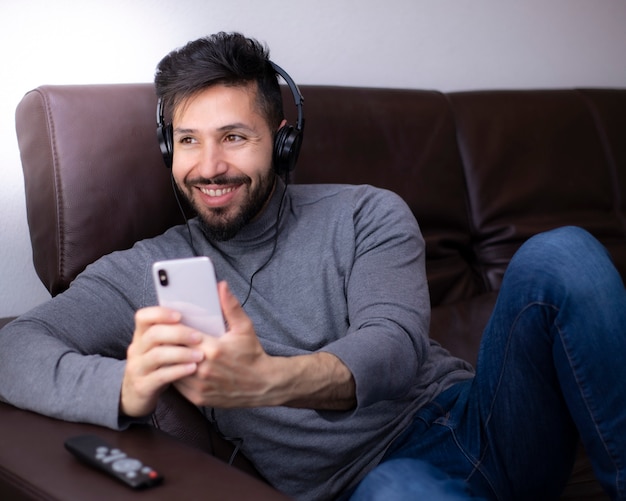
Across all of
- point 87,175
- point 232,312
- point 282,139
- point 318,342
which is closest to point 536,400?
point 318,342

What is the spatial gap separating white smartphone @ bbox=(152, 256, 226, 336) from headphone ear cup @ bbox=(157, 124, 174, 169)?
48cm

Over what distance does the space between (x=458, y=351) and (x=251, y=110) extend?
653 mm

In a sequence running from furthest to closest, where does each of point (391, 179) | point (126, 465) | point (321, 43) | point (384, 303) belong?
1. point (321, 43)
2. point (391, 179)
3. point (384, 303)
4. point (126, 465)

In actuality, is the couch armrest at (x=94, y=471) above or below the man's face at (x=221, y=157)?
below

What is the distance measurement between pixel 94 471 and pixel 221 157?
624 millimetres

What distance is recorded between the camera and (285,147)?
1.37m

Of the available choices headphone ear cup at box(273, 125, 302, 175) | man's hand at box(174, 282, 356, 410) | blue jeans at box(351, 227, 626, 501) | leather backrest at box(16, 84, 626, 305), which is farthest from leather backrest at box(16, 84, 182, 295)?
blue jeans at box(351, 227, 626, 501)

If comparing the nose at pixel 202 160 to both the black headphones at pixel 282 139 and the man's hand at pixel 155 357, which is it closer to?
the black headphones at pixel 282 139

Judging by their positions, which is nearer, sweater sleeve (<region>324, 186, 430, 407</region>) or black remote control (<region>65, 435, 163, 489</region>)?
black remote control (<region>65, 435, 163, 489</region>)

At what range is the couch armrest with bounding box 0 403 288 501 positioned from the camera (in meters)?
0.83

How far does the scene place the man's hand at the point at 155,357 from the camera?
900 millimetres

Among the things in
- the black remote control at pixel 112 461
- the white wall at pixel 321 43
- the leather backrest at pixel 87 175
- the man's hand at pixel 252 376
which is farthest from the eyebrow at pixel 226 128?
the black remote control at pixel 112 461

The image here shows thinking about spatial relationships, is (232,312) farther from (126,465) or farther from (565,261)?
(565,261)

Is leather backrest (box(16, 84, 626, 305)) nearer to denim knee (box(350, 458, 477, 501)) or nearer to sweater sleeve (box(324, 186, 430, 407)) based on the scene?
sweater sleeve (box(324, 186, 430, 407))
